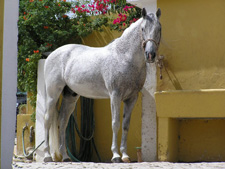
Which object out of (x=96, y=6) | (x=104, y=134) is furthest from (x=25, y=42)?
(x=104, y=134)

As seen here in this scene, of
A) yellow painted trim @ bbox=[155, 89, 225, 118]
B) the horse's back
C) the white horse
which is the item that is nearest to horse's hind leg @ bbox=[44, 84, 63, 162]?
the white horse

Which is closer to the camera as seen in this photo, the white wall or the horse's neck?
the white wall

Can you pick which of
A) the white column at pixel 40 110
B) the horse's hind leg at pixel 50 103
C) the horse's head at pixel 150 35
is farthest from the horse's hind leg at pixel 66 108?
the horse's head at pixel 150 35

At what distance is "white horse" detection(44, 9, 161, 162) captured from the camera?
6941mm

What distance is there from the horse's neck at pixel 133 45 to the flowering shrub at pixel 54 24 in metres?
2.00

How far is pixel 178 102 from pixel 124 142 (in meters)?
1.20

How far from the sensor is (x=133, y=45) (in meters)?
7.09

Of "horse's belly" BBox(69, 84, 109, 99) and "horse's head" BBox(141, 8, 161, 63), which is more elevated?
"horse's head" BBox(141, 8, 161, 63)

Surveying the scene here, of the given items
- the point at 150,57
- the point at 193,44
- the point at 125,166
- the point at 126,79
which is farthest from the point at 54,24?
the point at 125,166

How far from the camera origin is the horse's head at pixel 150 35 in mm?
6691

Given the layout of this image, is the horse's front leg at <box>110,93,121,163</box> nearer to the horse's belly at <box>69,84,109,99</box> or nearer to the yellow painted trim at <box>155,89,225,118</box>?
the horse's belly at <box>69,84,109,99</box>

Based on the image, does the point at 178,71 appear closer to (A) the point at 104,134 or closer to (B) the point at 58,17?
(A) the point at 104,134

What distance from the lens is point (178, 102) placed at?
7.71 m

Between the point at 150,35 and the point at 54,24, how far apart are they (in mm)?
3494
